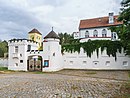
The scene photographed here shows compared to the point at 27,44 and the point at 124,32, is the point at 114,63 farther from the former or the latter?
the point at 124,32

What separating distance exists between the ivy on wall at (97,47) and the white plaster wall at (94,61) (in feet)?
2.13

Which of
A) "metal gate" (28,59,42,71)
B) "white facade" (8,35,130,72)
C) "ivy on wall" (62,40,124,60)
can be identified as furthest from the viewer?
"metal gate" (28,59,42,71)

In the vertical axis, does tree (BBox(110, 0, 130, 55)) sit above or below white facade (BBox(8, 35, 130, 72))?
above

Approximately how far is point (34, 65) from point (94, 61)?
1039 centimetres

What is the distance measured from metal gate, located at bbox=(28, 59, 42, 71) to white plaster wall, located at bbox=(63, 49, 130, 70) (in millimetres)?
4741

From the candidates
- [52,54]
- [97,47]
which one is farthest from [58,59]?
[97,47]

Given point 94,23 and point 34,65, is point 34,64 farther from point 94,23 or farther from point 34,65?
point 94,23

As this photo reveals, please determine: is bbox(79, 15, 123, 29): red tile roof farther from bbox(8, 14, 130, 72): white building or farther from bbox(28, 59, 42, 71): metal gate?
bbox(28, 59, 42, 71): metal gate

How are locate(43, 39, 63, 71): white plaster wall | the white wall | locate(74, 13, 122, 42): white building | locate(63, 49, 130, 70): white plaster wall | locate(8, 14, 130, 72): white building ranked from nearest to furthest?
locate(63, 49, 130, 70): white plaster wall
locate(8, 14, 130, 72): white building
locate(43, 39, 63, 71): white plaster wall
the white wall
locate(74, 13, 122, 42): white building

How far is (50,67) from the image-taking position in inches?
1194

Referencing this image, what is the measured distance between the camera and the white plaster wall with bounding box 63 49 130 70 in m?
29.2

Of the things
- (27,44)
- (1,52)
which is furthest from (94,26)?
(1,52)

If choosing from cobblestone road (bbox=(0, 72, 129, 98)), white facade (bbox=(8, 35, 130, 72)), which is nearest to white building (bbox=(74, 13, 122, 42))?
white facade (bbox=(8, 35, 130, 72))

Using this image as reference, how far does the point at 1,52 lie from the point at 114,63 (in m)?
41.3
